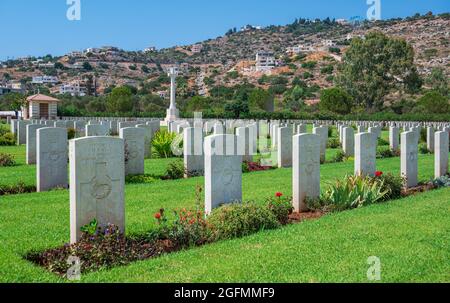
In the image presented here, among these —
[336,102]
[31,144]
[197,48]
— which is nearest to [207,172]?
[31,144]

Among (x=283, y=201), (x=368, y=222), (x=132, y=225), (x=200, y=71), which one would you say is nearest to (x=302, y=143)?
(x=283, y=201)

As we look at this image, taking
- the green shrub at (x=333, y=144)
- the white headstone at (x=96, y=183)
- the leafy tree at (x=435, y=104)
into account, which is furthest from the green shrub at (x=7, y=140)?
the leafy tree at (x=435, y=104)

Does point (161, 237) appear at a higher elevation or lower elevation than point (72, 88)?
lower

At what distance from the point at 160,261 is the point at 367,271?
8.40 feet

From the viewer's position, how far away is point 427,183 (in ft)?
49.5

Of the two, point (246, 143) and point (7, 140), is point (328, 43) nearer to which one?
point (7, 140)

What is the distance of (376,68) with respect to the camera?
240 ft

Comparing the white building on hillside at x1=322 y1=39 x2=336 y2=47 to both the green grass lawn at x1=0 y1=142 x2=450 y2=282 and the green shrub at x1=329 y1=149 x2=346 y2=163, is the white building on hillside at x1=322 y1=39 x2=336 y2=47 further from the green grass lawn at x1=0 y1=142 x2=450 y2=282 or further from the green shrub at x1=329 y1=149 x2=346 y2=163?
the green grass lawn at x1=0 y1=142 x2=450 y2=282

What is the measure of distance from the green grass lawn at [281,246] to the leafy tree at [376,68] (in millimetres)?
63994

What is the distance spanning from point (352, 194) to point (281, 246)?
14.6 ft

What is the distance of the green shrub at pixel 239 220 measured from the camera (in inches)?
A: 332

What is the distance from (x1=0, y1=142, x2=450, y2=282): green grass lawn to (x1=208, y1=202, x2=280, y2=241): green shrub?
0.31 m

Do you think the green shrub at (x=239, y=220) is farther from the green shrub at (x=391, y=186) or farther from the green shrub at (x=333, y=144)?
the green shrub at (x=333, y=144)
